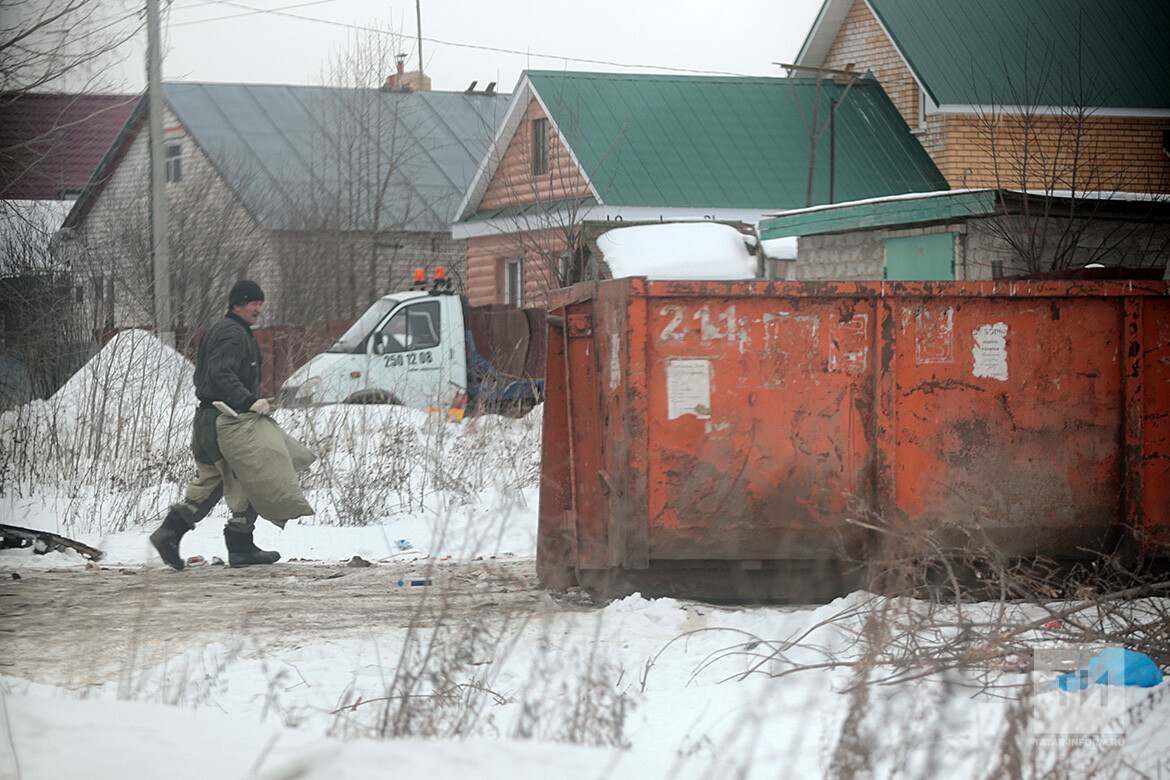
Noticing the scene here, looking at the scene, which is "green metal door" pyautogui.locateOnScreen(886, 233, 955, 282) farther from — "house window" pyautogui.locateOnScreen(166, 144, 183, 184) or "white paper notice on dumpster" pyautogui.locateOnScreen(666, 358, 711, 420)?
"house window" pyautogui.locateOnScreen(166, 144, 183, 184)

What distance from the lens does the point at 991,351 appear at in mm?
5680

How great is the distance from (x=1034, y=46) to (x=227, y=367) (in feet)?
59.5

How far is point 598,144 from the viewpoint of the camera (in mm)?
20062

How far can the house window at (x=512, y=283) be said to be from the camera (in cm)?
2394

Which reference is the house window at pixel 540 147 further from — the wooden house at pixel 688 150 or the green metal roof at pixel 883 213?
the green metal roof at pixel 883 213

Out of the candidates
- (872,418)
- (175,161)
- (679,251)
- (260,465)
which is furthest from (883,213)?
(175,161)

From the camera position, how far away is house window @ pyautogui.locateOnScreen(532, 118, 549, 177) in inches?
896

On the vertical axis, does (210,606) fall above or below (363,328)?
below

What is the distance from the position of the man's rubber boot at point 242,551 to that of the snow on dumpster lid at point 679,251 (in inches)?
246

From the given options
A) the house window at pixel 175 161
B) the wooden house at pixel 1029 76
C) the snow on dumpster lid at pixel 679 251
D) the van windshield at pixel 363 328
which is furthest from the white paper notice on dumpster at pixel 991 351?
the house window at pixel 175 161

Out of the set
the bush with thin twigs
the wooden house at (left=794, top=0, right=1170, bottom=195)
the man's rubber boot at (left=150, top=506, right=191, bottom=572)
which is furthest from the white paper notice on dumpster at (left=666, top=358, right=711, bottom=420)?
the wooden house at (left=794, top=0, right=1170, bottom=195)

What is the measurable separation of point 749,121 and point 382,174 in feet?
36.1

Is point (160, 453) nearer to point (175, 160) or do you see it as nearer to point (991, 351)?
point (991, 351)

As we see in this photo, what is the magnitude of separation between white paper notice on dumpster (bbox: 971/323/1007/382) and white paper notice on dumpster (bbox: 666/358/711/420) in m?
1.39
